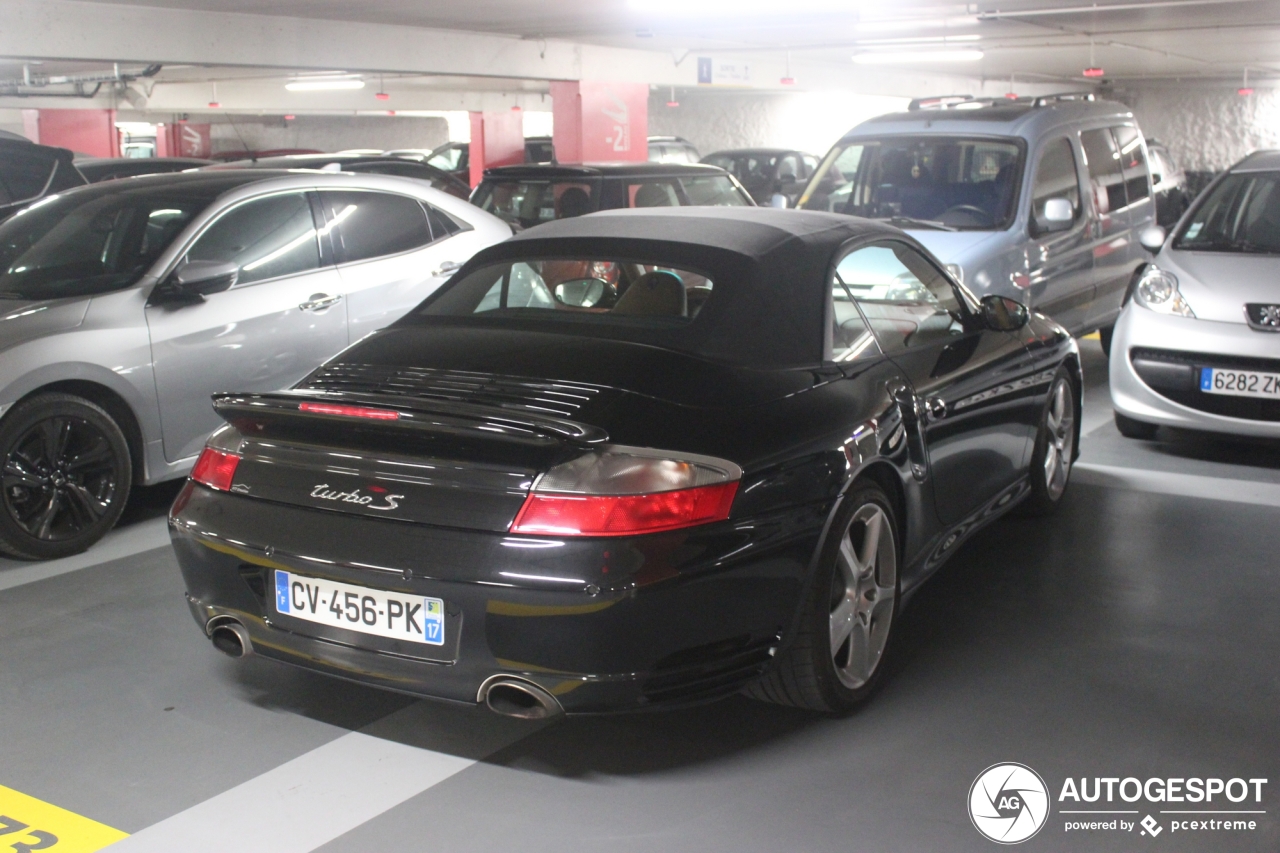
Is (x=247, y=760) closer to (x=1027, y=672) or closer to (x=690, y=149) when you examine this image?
(x=1027, y=672)

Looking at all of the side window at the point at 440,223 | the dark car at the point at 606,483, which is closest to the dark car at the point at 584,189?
the side window at the point at 440,223

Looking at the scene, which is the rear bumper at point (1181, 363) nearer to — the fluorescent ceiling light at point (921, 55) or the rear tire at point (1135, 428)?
the rear tire at point (1135, 428)

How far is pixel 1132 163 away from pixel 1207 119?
2531cm

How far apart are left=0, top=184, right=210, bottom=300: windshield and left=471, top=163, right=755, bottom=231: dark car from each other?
328 cm

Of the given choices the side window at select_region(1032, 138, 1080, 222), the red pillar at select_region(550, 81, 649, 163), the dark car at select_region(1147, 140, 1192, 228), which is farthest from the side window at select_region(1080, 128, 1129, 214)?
the red pillar at select_region(550, 81, 649, 163)

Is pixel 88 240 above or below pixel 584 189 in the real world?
below

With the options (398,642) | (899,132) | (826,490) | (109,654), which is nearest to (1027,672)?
(826,490)

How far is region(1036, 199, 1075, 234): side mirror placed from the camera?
289 inches

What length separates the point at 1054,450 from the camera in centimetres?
513

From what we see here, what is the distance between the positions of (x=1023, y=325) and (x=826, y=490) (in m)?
1.83

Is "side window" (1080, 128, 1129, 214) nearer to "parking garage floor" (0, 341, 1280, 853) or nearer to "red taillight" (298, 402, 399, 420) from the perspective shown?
"parking garage floor" (0, 341, 1280, 853)

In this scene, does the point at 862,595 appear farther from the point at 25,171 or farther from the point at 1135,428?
the point at 25,171

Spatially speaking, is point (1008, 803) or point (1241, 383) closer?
point (1008, 803)

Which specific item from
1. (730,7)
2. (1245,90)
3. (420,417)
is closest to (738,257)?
(420,417)
